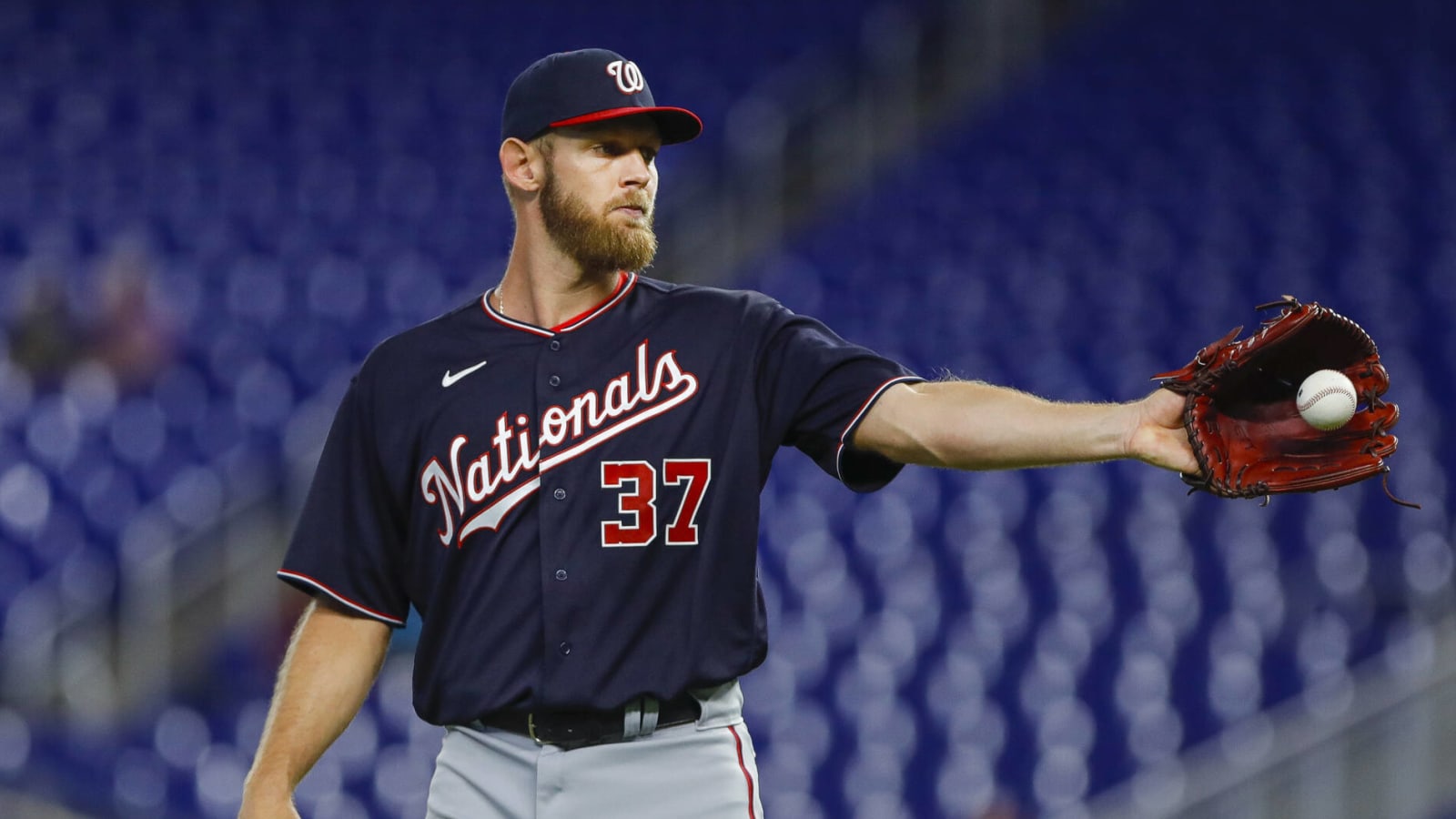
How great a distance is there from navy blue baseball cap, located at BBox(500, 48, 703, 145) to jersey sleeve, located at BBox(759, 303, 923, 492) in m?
0.33

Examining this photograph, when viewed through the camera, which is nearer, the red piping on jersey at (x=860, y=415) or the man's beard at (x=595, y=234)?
the red piping on jersey at (x=860, y=415)

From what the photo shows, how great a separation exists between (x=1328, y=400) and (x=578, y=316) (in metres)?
1.05

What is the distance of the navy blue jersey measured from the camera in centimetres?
225

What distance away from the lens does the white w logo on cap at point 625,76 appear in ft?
7.75

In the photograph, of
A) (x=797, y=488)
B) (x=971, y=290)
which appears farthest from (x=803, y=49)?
(x=797, y=488)

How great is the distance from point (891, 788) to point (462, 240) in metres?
4.13

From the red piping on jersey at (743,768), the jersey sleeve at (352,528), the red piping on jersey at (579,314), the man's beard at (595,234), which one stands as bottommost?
the red piping on jersey at (743,768)

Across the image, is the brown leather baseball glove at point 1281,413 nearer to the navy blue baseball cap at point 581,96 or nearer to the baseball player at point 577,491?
the baseball player at point 577,491

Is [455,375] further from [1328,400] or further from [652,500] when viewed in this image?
[1328,400]

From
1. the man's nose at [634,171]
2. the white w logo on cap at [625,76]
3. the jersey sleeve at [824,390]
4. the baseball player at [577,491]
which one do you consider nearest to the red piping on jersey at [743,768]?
the baseball player at [577,491]

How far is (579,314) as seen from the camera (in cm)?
→ 246

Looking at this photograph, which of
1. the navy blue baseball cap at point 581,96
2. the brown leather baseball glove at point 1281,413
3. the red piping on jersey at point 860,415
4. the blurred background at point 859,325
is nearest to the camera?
the brown leather baseball glove at point 1281,413

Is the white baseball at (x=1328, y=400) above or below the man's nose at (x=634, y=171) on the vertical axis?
below

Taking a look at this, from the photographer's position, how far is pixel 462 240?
28.3 ft
